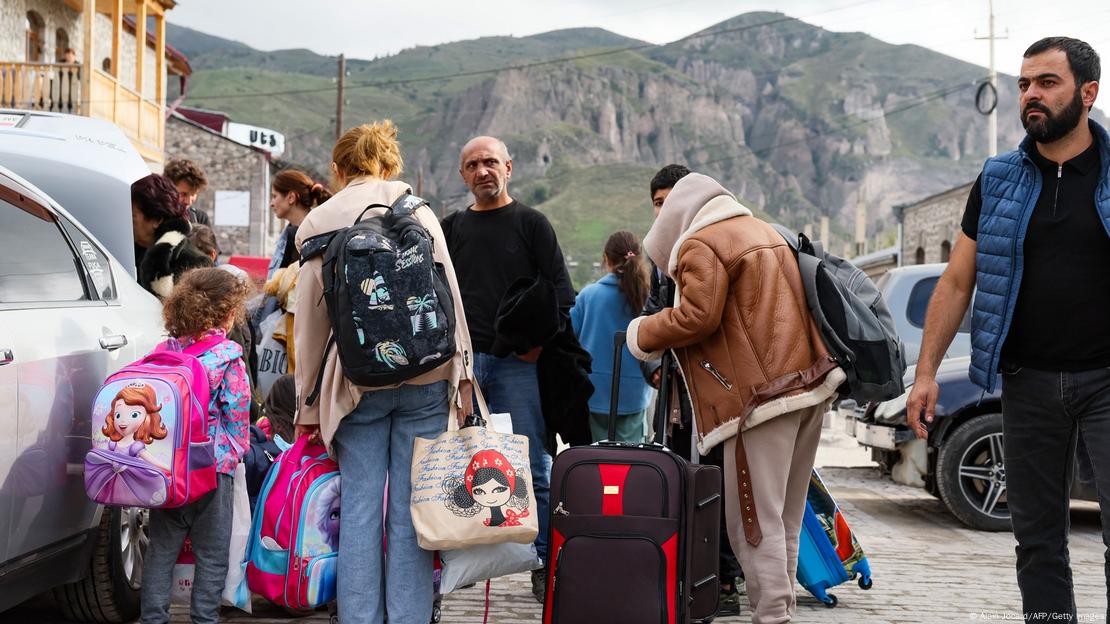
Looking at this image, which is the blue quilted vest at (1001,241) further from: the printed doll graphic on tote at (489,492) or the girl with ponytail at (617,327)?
the girl with ponytail at (617,327)

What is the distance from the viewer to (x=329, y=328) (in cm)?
429

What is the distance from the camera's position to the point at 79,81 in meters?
21.7

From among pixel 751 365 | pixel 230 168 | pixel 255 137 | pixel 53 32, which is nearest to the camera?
pixel 751 365

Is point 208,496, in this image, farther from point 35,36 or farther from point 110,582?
point 35,36

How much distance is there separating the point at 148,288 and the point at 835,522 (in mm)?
3713

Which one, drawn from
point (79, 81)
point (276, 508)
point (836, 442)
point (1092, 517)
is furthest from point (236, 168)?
point (276, 508)

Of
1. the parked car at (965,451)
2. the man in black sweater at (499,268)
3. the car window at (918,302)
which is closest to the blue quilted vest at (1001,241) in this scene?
the man in black sweater at (499,268)

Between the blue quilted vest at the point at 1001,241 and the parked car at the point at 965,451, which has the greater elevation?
the blue quilted vest at the point at 1001,241

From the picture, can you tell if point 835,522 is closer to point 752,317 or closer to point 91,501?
point 752,317

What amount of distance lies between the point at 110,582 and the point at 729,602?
271cm

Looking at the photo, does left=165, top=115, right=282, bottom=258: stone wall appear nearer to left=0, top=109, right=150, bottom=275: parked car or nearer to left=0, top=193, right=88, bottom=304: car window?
left=0, top=109, right=150, bottom=275: parked car

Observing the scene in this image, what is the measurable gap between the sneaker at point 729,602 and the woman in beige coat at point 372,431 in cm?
164

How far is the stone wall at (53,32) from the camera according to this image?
22547 mm

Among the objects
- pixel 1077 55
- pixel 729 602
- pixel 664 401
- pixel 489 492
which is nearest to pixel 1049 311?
pixel 1077 55
